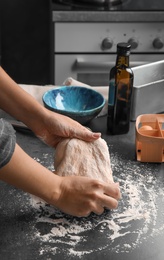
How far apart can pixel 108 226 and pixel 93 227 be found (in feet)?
0.11

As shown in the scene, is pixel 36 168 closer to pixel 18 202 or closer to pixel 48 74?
pixel 18 202

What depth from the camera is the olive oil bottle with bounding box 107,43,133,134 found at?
1.34 m

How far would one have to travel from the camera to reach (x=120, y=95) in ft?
4.53

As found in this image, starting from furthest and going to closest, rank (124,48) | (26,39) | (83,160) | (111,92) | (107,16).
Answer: (26,39) → (107,16) → (111,92) → (124,48) → (83,160)

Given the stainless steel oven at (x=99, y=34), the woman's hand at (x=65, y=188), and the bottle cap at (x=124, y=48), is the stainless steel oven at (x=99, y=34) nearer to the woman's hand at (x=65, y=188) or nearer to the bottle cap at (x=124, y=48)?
the bottle cap at (x=124, y=48)

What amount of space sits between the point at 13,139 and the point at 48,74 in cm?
181

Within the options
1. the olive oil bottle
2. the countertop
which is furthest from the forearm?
the countertop

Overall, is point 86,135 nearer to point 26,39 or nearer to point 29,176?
point 29,176

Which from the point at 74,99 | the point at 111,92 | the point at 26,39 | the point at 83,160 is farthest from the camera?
the point at 26,39

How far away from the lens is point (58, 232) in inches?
41.0

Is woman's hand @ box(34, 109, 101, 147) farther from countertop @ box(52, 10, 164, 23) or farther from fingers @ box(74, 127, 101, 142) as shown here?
countertop @ box(52, 10, 164, 23)

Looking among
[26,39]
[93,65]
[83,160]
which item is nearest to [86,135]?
[83,160]

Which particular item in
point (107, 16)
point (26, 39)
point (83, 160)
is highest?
point (107, 16)

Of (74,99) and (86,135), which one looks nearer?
(86,135)
